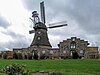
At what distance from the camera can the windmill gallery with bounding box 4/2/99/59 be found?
2518 inches

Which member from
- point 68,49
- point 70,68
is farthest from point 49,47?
point 70,68

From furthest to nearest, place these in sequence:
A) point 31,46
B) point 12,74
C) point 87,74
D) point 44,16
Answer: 1. point 31,46
2. point 44,16
3. point 87,74
4. point 12,74

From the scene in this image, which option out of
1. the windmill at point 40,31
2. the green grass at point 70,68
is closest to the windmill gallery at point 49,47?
the windmill at point 40,31

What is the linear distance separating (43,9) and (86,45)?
1542 centimetres

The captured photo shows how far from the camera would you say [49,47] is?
222 ft

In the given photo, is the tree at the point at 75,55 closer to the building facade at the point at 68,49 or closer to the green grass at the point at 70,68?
the building facade at the point at 68,49

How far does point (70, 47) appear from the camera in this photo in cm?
6731

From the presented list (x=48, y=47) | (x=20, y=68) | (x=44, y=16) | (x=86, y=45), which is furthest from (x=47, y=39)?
(x=20, y=68)

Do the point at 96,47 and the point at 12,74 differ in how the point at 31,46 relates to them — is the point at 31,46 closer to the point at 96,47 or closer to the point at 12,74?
the point at 96,47

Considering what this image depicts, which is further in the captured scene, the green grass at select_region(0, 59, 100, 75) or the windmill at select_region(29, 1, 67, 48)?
the windmill at select_region(29, 1, 67, 48)

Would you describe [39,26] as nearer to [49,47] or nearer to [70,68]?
[49,47]

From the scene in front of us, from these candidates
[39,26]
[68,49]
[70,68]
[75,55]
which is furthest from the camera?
[68,49]

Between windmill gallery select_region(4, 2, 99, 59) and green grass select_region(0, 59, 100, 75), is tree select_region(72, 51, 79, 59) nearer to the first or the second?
windmill gallery select_region(4, 2, 99, 59)

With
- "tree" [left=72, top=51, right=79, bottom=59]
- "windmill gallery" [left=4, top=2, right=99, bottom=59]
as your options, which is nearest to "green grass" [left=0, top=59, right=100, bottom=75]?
"tree" [left=72, top=51, right=79, bottom=59]
